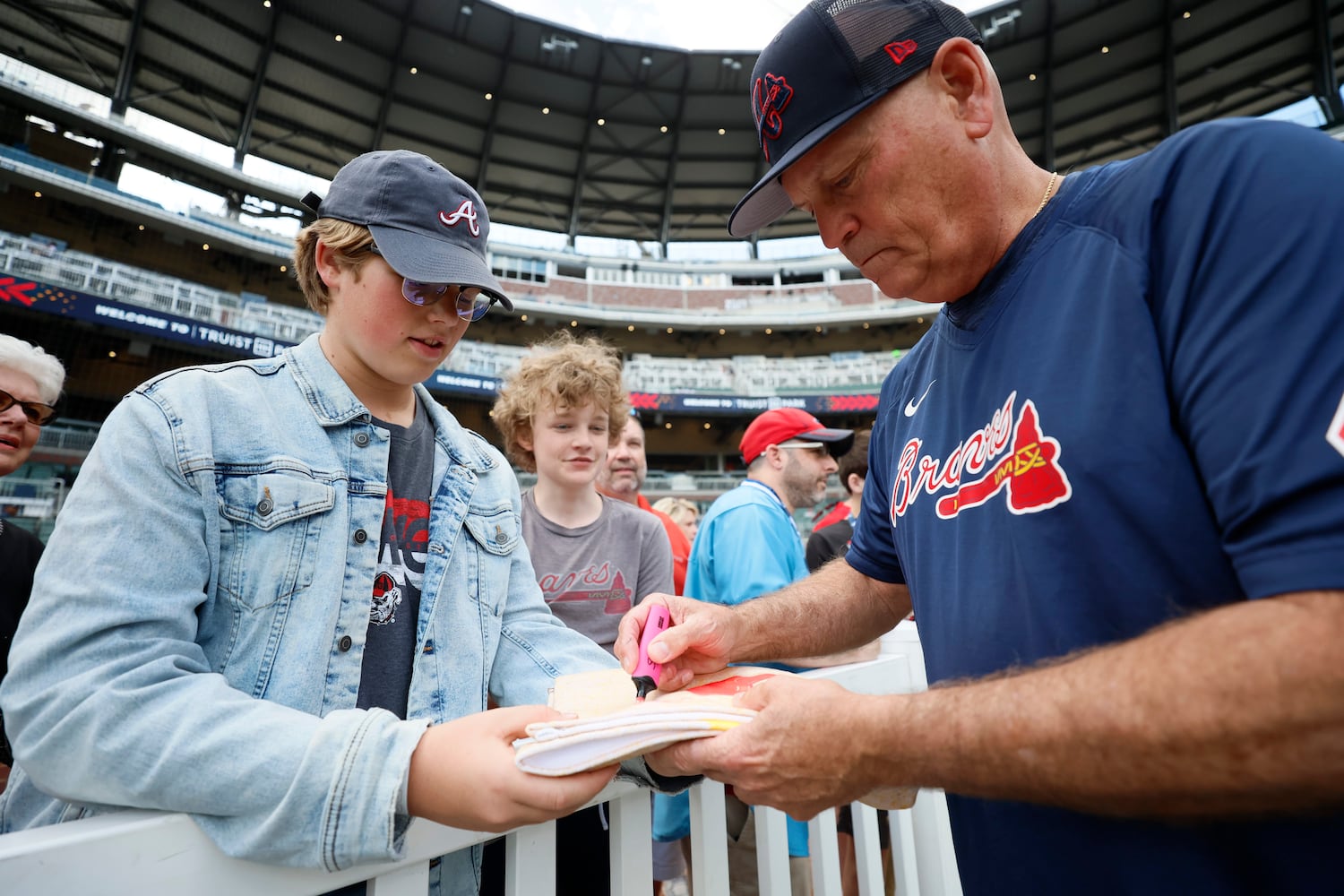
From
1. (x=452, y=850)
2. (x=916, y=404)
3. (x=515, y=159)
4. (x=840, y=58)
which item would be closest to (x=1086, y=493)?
(x=916, y=404)

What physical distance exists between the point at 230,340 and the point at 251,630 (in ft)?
64.3

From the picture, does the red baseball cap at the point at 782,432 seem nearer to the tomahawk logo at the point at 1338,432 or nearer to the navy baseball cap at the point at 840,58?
the navy baseball cap at the point at 840,58

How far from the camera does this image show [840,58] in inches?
42.3

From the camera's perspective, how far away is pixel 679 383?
25.0m

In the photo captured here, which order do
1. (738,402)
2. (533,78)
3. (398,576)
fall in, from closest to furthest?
(398,576), (533,78), (738,402)

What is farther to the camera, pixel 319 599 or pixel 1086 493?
pixel 319 599

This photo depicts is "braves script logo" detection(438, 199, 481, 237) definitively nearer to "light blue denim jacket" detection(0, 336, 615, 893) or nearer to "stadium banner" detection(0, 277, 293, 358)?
"light blue denim jacket" detection(0, 336, 615, 893)

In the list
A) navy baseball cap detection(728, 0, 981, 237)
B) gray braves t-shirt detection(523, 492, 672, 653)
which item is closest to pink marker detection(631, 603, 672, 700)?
navy baseball cap detection(728, 0, 981, 237)

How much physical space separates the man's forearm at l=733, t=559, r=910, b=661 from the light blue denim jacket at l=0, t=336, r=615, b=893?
0.36m

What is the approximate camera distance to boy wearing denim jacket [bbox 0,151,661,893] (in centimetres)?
73

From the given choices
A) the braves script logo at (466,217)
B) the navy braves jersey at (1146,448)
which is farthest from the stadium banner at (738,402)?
the navy braves jersey at (1146,448)

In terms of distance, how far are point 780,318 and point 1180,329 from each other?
26368mm

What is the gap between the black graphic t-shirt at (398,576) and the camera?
1.12 meters

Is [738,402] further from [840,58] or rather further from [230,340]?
[840,58]
